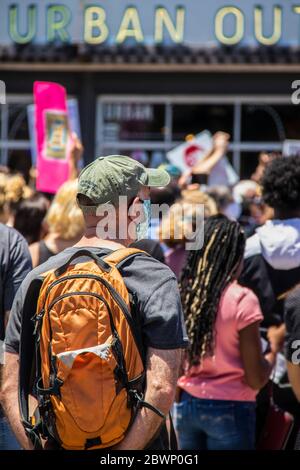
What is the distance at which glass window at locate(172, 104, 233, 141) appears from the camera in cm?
1339

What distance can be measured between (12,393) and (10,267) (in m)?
0.86

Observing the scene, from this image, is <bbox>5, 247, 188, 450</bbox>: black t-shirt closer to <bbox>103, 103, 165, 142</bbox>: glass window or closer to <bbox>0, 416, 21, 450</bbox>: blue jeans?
<bbox>0, 416, 21, 450</bbox>: blue jeans

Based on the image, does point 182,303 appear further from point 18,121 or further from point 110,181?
point 18,121

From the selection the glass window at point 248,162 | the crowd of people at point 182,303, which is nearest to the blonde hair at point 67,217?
the crowd of people at point 182,303

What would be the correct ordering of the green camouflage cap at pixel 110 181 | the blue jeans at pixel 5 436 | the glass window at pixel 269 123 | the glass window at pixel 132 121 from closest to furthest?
1. the green camouflage cap at pixel 110 181
2. the blue jeans at pixel 5 436
3. the glass window at pixel 269 123
4. the glass window at pixel 132 121

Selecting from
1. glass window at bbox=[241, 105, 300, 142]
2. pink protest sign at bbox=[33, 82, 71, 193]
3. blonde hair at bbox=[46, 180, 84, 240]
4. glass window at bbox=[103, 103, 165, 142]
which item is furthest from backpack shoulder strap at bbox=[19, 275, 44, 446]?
glass window at bbox=[103, 103, 165, 142]

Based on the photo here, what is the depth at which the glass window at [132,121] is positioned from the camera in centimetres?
1361

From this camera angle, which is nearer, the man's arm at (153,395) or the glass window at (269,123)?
the man's arm at (153,395)

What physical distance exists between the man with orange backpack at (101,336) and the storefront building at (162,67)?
32.8 ft

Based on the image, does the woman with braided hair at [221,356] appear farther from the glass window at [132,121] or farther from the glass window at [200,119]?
the glass window at [132,121]

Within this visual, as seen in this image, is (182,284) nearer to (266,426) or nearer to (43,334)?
(266,426)

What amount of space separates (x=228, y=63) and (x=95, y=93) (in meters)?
2.15

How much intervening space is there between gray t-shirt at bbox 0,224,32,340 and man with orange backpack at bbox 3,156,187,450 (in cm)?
73
